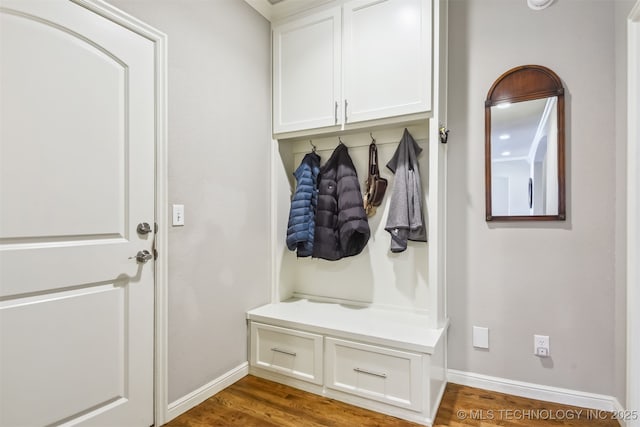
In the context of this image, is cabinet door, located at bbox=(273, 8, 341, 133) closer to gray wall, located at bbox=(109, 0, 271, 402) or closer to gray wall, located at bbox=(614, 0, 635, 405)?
gray wall, located at bbox=(109, 0, 271, 402)

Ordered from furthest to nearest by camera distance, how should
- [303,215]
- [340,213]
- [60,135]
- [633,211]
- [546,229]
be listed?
[303,215] → [340,213] → [546,229] → [633,211] → [60,135]

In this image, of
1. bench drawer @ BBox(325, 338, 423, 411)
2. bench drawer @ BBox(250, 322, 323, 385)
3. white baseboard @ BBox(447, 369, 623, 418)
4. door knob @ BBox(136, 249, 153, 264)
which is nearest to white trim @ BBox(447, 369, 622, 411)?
white baseboard @ BBox(447, 369, 623, 418)

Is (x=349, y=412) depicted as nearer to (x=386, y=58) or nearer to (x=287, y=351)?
(x=287, y=351)

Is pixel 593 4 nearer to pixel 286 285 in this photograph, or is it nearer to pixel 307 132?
pixel 307 132

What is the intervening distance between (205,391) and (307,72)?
2.14 meters

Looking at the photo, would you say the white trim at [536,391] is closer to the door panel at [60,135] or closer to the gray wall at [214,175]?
Answer: the gray wall at [214,175]

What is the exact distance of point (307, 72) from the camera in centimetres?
223

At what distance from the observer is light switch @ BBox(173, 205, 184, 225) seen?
5.59 feet

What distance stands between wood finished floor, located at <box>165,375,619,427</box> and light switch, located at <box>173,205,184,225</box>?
1036 millimetres

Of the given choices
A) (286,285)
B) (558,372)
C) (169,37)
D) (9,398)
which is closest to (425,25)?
(169,37)

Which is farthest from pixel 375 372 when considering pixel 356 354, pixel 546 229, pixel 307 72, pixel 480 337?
pixel 307 72

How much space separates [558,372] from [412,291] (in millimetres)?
911

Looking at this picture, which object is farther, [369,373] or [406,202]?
[406,202]

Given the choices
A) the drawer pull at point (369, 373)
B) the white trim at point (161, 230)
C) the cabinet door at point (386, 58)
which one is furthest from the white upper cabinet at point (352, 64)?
the drawer pull at point (369, 373)
